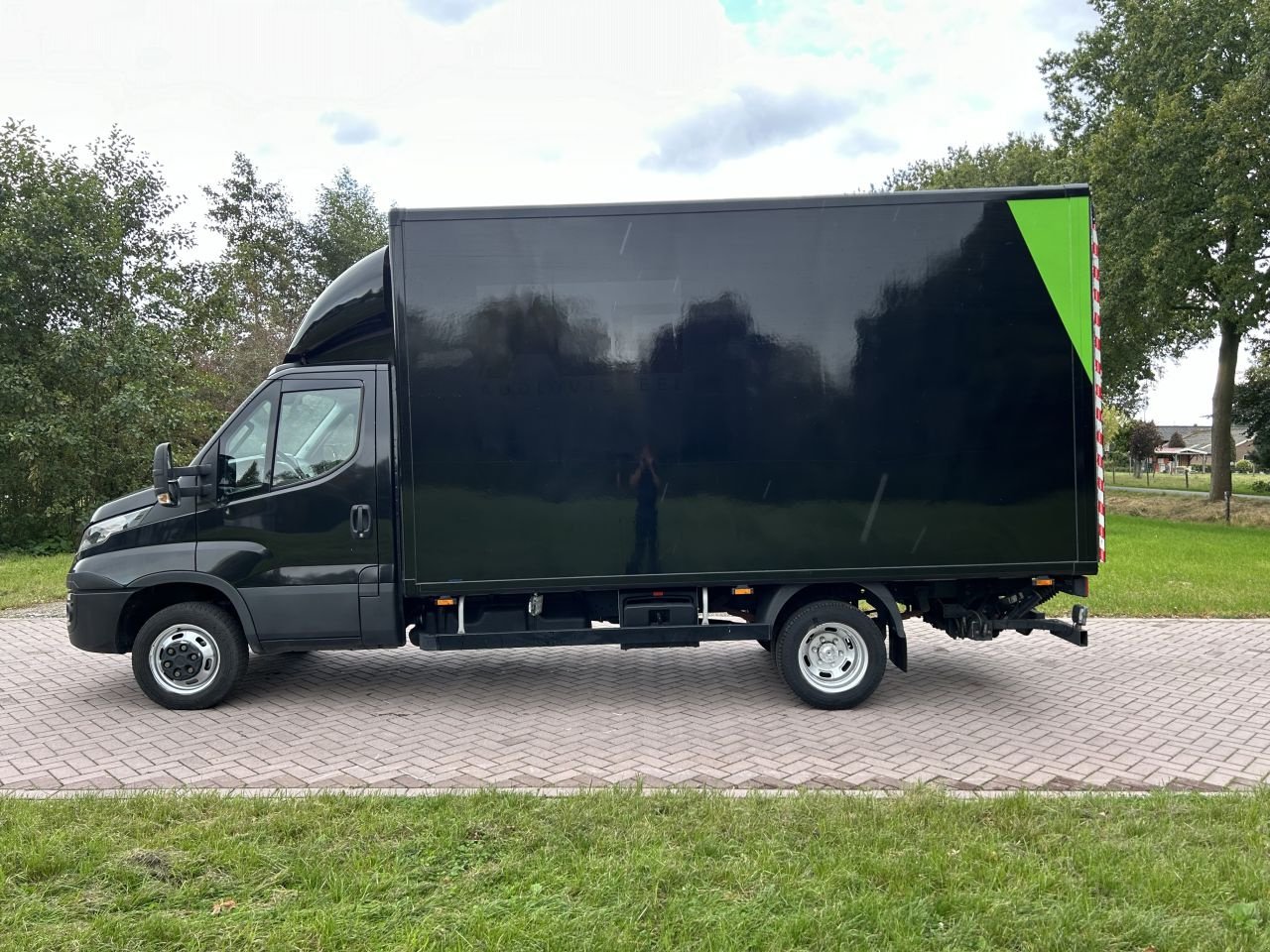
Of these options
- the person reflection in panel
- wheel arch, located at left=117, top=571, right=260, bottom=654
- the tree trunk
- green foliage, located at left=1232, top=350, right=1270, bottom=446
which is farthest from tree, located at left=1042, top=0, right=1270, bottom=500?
wheel arch, located at left=117, top=571, right=260, bottom=654

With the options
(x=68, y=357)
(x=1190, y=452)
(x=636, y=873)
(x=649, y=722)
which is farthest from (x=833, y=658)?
(x=1190, y=452)

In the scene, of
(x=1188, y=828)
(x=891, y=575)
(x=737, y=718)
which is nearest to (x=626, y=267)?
(x=891, y=575)

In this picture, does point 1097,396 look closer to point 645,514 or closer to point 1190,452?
point 645,514

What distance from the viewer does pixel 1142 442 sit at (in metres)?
61.9

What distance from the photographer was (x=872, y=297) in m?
5.88

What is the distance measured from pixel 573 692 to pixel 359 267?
348cm

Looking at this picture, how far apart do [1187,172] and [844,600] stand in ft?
71.9

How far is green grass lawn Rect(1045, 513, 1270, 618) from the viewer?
390 inches

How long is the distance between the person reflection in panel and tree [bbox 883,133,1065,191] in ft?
75.5

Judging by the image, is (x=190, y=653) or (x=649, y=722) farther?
(x=190, y=653)

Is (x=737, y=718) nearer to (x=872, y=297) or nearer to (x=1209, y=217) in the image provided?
(x=872, y=297)

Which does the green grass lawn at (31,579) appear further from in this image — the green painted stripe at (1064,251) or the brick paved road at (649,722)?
the green painted stripe at (1064,251)

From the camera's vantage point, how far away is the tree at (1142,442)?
6188cm

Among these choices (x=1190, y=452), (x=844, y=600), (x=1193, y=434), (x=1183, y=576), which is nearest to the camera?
(x=844, y=600)
